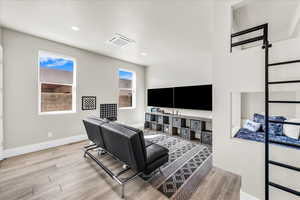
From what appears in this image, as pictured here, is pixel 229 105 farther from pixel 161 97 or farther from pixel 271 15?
pixel 161 97

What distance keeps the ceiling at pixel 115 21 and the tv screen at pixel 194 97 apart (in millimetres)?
1206

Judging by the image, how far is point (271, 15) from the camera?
200cm

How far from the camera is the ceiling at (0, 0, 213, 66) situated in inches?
74.9

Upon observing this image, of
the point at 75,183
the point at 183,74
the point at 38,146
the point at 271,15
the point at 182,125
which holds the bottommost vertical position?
the point at 75,183

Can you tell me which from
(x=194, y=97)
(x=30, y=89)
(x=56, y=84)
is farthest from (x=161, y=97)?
(x=30, y=89)

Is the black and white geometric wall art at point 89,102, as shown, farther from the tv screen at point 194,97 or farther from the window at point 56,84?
the tv screen at point 194,97

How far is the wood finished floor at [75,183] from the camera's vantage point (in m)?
1.67

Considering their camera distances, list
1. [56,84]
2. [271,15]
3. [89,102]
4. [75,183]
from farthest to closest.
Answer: [89,102] < [56,84] < [271,15] < [75,183]

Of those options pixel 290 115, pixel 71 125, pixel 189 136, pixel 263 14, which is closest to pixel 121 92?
pixel 71 125

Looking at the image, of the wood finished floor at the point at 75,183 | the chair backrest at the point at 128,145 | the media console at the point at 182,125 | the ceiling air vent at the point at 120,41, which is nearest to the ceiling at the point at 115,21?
the ceiling air vent at the point at 120,41

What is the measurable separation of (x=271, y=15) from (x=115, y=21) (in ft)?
8.73

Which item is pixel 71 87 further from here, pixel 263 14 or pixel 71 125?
pixel 263 14

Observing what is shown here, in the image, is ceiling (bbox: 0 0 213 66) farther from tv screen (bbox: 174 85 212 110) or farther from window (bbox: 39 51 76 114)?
tv screen (bbox: 174 85 212 110)

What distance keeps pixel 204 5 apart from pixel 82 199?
3232 mm
